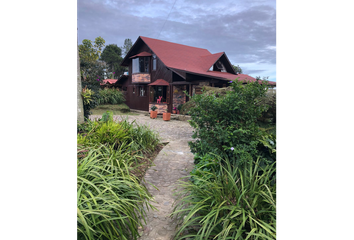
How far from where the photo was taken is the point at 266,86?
306 cm

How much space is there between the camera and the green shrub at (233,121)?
309cm

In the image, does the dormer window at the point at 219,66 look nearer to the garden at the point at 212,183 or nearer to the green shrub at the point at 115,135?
the green shrub at the point at 115,135

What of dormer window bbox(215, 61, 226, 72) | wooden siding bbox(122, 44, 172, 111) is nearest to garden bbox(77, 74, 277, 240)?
wooden siding bbox(122, 44, 172, 111)

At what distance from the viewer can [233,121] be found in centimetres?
318

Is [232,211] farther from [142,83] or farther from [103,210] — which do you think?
[142,83]

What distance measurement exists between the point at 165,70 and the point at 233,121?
536 inches

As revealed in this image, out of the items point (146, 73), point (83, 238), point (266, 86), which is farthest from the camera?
point (146, 73)

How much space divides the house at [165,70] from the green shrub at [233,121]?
407 inches

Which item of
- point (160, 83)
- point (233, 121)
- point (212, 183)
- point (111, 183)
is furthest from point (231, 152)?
point (160, 83)
